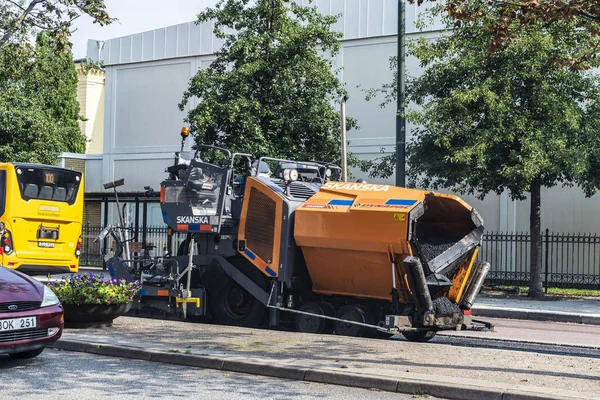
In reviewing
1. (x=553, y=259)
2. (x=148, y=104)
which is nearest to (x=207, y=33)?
(x=148, y=104)

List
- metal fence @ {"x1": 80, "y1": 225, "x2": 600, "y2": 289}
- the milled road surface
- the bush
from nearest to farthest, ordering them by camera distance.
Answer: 1. the bush
2. the milled road surface
3. metal fence @ {"x1": 80, "y1": 225, "x2": 600, "y2": 289}

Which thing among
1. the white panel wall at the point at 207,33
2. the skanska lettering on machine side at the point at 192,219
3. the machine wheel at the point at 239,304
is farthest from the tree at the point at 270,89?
the machine wheel at the point at 239,304

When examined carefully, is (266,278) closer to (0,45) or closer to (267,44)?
(0,45)

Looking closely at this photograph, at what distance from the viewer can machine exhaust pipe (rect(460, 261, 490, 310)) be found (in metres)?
12.8

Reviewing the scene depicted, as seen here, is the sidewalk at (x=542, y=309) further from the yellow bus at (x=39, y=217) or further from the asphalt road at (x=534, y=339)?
the yellow bus at (x=39, y=217)

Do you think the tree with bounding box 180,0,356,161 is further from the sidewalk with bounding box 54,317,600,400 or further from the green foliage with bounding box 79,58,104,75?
the sidewalk with bounding box 54,317,600,400

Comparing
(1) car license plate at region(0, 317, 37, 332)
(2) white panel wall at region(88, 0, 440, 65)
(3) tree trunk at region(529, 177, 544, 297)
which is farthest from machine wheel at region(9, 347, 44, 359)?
(2) white panel wall at region(88, 0, 440, 65)

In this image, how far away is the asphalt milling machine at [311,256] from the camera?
12.3 meters

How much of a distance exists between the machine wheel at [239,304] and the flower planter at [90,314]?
2076mm

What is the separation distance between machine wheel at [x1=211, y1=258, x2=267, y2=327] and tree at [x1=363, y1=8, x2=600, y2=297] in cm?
839

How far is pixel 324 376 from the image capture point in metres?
9.10

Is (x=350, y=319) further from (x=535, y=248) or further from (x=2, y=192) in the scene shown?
(x=2, y=192)

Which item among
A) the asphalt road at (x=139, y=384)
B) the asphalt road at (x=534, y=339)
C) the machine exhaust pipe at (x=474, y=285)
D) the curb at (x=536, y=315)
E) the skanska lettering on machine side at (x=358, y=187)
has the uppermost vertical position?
the skanska lettering on machine side at (x=358, y=187)

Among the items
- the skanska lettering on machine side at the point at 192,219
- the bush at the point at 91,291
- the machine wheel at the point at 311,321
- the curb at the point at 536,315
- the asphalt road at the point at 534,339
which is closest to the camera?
the bush at the point at 91,291
